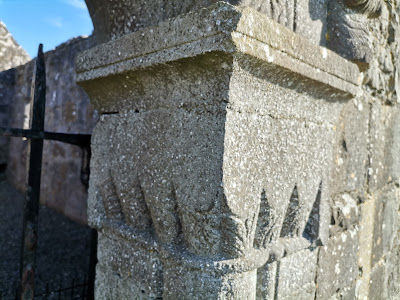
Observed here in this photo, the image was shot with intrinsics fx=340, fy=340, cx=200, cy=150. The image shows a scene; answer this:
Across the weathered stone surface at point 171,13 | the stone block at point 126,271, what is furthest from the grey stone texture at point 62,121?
the stone block at point 126,271

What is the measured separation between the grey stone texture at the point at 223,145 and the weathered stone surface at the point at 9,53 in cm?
460

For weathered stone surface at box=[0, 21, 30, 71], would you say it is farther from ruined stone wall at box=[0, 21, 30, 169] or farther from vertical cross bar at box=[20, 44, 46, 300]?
vertical cross bar at box=[20, 44, 46, 300]

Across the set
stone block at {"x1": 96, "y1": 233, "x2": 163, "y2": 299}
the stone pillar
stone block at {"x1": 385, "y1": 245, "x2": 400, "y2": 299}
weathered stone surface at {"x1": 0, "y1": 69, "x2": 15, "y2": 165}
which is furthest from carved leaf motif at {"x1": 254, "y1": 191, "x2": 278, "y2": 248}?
weathered stone surface at {"x1": 0, "y1": 69, "x2": 15, "y2": 165}

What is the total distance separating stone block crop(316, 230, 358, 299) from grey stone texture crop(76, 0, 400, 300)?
0.04ft

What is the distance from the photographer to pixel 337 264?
1677mm

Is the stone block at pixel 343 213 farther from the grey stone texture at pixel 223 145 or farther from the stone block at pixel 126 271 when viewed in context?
the stone block at pixel 126 271

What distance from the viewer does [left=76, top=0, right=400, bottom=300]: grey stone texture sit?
101cm

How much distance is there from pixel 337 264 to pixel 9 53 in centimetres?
583

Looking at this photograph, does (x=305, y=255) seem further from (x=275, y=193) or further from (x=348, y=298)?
(x=348, y=298)

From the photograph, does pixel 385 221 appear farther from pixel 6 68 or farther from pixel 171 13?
pixel 6 68

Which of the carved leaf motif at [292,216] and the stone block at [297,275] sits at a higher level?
the carved leaf motif at [292,216]

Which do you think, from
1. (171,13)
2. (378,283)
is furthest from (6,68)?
(378,283)

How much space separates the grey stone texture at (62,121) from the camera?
163 inches

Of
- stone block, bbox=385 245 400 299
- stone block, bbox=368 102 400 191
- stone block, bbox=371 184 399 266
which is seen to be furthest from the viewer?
stone block, bbox=385 245 400 299
